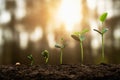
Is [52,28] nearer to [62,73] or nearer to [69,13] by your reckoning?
[69,13]

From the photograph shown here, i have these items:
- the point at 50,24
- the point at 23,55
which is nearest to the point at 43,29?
the point at 50,24

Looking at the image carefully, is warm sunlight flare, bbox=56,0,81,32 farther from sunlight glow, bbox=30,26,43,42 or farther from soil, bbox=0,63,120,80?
soil, bbox=0,63,120,80

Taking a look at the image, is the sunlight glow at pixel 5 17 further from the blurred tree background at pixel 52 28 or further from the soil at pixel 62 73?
the soil at pixel 62 73

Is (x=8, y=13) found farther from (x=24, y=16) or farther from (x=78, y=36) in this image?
(x=78, y=36)

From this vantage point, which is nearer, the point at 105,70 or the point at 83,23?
the point at 105,70

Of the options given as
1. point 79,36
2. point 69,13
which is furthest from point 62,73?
point 69,13

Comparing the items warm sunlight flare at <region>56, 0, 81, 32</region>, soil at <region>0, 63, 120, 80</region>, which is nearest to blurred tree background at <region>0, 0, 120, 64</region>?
warm sunlight flare at <region>56, 0, 81, 32</region>
